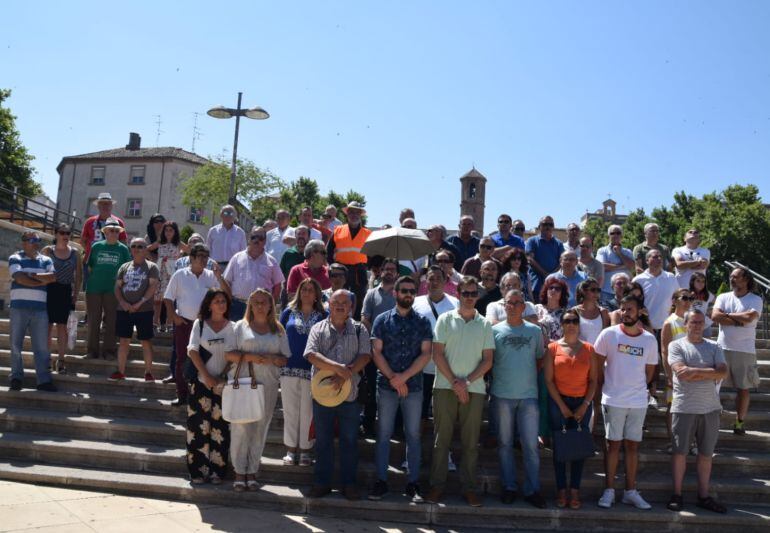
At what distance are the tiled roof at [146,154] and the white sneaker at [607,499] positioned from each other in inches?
1975

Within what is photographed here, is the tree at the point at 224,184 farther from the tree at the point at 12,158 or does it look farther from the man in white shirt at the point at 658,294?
the man in white shirt at the point at 658,294

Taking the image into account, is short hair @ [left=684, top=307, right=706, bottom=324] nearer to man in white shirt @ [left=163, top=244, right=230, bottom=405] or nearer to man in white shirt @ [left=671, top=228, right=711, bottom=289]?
man in white shirt @ [left=671, top=228, right=711, bottom=289]

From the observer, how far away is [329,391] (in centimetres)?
553

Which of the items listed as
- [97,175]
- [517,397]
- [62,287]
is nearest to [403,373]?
[517,397]

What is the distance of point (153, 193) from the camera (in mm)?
50844

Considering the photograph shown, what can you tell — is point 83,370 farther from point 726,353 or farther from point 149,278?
point 726,353

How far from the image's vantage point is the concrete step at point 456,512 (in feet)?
17.7

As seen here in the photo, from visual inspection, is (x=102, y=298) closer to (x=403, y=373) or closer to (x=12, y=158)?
(x=403, y=373)

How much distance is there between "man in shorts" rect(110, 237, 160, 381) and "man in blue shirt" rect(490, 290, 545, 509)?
446 centimetres

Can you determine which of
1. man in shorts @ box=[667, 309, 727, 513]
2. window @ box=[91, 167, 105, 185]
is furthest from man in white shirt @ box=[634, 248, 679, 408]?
window @ box=[91, 167, 105, 185]

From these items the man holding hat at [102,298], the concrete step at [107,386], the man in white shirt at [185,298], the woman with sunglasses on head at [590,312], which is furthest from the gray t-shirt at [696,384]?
the man holding hat at [102,298]

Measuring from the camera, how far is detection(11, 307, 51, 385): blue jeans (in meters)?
7.42

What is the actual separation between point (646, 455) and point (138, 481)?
16.9ft

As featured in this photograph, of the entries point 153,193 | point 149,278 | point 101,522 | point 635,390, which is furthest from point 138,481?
point 153,193
